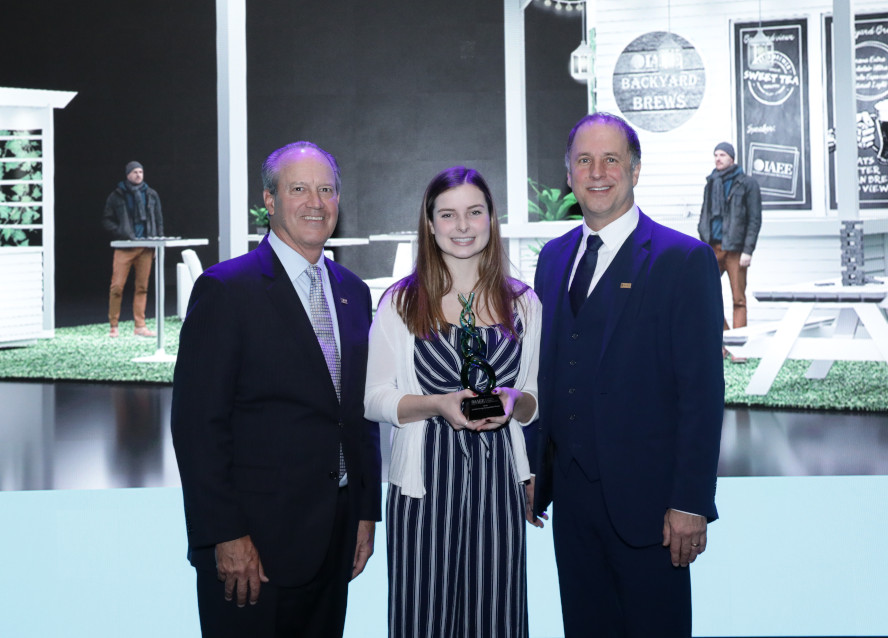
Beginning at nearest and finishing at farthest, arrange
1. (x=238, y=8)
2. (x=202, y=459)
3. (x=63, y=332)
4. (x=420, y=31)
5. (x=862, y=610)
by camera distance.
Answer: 1. (x=202, y=459)
2. (x=862, y=610)
3. (x=238, y=8)
4. (x=63, y=332)
5. (x=420, y=31)

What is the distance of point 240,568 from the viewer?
209 centimetres

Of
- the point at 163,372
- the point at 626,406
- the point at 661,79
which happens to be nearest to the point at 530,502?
the point at 626,406

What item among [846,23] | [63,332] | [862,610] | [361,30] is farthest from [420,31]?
[862,610]

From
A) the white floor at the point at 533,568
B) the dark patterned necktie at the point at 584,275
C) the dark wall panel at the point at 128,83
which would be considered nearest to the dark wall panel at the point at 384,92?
the dark wall panel at the point at 128,83

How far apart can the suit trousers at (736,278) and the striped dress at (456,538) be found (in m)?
7.45

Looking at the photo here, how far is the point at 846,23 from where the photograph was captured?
7863mm

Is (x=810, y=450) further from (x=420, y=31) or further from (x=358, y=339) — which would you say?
(x=420, y=31)

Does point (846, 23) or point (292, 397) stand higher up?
point (846, 23)

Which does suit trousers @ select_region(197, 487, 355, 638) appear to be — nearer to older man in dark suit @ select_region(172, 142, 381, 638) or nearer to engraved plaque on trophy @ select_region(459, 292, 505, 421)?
older man in dark suit @ select_region(172, 142, 381, 638)

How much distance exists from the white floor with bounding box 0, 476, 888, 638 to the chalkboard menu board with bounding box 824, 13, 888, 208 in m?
7.68

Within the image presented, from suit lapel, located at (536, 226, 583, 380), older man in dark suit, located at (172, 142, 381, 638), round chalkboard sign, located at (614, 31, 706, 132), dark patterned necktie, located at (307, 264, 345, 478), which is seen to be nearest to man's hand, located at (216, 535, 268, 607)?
older man in dark suit, located at (172, 142, 381, 638)

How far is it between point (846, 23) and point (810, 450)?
383 cm

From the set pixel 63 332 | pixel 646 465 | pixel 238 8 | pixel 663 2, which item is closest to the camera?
pixel 646 465

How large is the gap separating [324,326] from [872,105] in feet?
35.9
